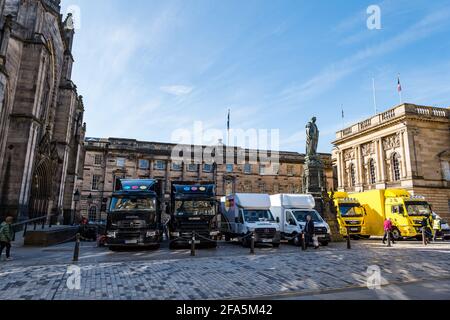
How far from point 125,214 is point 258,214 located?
7707 mm

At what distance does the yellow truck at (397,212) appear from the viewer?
20172 mm

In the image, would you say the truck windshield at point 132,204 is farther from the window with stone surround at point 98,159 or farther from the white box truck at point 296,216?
the window with stone surround at point 98,159

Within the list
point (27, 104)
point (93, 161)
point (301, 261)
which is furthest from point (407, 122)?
point (93, 161)

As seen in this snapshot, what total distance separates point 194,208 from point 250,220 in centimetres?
357

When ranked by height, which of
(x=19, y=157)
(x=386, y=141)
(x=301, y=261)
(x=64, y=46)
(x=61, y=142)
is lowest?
(x=301, y=261)

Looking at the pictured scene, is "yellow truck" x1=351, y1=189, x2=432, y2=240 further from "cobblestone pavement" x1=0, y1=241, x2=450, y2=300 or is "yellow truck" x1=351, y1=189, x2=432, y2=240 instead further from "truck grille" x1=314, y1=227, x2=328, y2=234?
"cobblestone pavement" x1=0, y1=241, x2=450, y2=300

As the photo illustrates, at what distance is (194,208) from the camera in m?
14.9

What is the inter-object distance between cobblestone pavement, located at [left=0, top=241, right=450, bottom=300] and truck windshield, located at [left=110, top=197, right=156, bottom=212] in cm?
322

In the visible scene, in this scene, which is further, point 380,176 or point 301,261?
point 380,176

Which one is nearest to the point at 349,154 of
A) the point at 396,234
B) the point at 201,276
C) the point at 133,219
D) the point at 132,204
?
the point at 396,234

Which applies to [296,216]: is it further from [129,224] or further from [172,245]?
[129,224]

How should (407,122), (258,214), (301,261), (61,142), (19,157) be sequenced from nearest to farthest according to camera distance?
(301,261)
(258,214)
(19,157)
(61,142)
(407,122)
